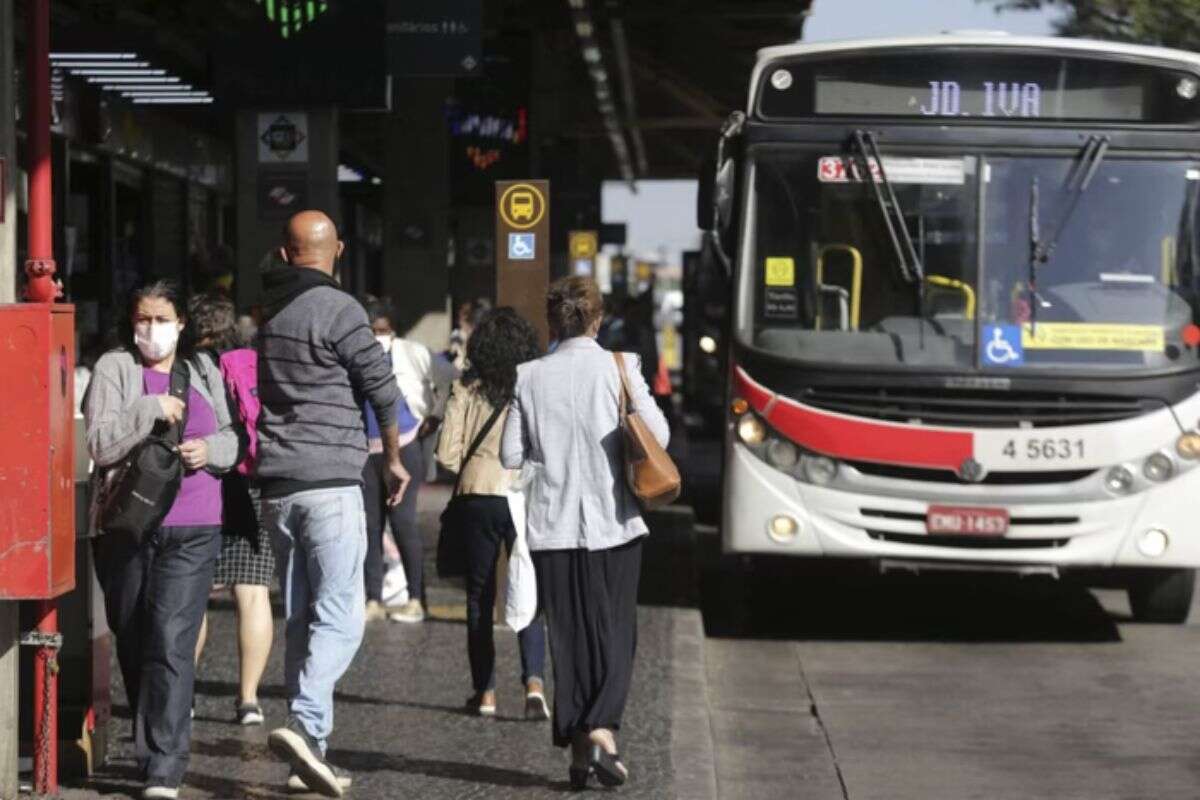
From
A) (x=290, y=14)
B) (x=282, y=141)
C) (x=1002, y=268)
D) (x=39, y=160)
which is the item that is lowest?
(x=1002, y=268)

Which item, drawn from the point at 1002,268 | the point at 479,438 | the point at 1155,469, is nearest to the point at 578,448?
the point at 479,438

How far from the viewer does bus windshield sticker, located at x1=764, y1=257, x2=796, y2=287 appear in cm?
1253

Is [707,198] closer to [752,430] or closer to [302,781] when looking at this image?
[752,430]

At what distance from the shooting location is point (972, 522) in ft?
40.0

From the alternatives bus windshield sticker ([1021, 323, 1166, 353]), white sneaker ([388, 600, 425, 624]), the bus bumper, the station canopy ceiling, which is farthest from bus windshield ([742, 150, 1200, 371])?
white sneaker ([388, 600, 425, 624])

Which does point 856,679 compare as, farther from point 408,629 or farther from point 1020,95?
→ point 1020,95

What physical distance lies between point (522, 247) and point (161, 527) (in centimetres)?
620

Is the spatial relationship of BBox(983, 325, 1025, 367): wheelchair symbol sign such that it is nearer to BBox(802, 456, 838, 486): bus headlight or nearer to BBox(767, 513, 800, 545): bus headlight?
BBox(802, 456, 838, 486): bus headlight

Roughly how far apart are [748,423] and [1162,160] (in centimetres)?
253

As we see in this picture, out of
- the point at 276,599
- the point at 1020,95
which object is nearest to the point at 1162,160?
the point at 1020,95

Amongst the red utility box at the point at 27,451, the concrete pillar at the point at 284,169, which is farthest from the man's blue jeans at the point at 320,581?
the concrete pillar at the point at 284,169

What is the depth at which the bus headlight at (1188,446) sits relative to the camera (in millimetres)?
12156

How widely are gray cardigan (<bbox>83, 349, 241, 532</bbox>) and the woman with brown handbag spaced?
958mm

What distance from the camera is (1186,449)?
12164mm
